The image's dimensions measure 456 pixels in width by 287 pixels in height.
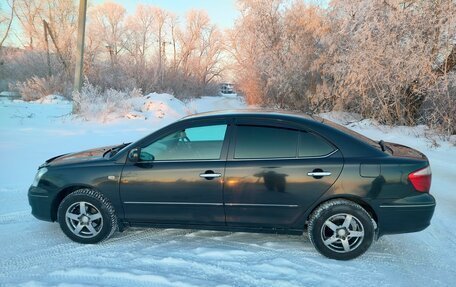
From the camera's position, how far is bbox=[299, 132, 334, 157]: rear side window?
3567 mm

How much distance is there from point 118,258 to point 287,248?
188cm

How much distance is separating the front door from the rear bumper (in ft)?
5.64

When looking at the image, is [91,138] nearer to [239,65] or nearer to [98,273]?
[98,273]

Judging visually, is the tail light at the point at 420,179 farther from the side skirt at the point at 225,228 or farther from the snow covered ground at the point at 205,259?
the side skirt at the point at 225,228

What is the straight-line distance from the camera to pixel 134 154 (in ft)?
12.5

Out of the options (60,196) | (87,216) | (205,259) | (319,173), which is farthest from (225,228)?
(60,196)

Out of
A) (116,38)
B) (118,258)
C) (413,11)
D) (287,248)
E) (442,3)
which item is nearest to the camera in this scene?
(118,258)

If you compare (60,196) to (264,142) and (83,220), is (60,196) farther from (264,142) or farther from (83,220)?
(264,142)

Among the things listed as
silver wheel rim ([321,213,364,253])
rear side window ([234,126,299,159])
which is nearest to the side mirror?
rear side window ([234,126,299,159])

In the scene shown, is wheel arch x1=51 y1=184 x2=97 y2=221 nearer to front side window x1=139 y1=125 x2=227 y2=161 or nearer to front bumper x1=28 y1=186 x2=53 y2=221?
front bumper x1=28 y1=186 x2=53 y2=221

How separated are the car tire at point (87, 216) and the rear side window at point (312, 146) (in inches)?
91.3

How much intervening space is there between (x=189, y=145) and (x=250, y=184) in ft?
2.94

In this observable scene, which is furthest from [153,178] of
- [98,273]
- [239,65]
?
[239,65]

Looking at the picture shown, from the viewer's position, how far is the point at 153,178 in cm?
378
